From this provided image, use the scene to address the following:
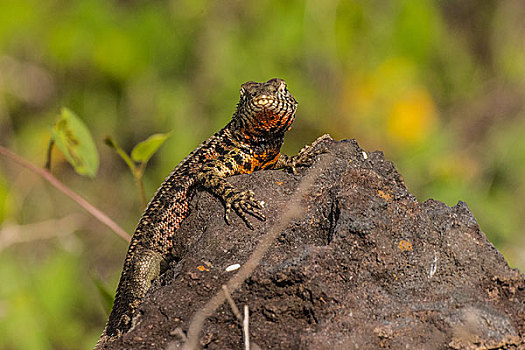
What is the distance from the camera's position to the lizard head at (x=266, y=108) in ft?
16.6

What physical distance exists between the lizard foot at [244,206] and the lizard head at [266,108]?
1045 millimetres

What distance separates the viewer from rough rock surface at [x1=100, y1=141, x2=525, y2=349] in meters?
3.35

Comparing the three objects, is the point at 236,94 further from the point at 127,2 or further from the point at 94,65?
the point at 127,2

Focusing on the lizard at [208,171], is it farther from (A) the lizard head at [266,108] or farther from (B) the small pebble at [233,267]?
(B) the small pebble at [233,267]

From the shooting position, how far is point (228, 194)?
430 cm

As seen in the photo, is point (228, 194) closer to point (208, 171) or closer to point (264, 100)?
point (208, 171)

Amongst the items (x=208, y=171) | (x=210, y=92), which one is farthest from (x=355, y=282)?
(x=210, y=92)

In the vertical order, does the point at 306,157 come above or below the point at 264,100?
below

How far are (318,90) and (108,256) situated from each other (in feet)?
13.2

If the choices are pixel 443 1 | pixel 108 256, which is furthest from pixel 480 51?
pixel 108 256

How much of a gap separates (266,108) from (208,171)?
0.66 metres

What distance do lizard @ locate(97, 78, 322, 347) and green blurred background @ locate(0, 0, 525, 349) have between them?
4.07 metres

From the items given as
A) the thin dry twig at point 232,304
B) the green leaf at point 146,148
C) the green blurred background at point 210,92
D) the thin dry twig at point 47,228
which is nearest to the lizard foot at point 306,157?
the green leaf at point 146,148

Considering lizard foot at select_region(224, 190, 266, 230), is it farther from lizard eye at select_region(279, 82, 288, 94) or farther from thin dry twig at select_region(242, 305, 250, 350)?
lizard eye at select_region(279, 82, 288, 94)
